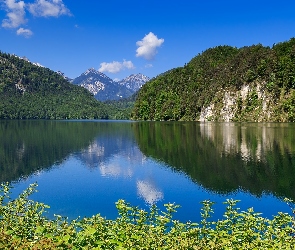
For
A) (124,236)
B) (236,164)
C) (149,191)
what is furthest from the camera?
(236,164)

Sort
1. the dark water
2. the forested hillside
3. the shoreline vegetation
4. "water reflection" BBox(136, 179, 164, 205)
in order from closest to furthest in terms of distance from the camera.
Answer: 1. the shoreline vegetation
2. the dark water
3. "water reflection" BBox(136, 179, 164, 205)
4. the forested hillside

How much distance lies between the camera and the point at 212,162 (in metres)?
48.1

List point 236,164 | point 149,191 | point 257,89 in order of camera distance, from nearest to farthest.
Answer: point 149,191
point 236,164
point 257,89

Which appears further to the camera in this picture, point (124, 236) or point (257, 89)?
point (257, 89)

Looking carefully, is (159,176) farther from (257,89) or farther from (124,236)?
(257,89)

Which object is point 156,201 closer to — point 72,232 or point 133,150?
point 72,232

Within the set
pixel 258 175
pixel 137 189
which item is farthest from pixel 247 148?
pixel 137 189

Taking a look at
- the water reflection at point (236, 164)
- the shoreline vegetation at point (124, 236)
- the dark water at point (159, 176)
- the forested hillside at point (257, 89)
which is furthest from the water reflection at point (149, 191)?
the forested hillside at point (257, 89)

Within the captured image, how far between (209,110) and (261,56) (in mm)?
43624

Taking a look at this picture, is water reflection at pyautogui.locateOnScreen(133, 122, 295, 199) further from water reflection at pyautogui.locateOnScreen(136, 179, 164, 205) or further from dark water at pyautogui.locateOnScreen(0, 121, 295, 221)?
water reflection at pyautogui.locateOnScreen(136, 179, 164, 205)

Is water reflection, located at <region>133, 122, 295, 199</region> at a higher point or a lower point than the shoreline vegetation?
lower

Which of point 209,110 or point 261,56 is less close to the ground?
point 261,56

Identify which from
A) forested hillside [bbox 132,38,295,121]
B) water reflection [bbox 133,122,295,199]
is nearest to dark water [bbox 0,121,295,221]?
water reflection [bbox 133,122,295,199]

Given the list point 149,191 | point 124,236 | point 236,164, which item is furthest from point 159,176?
point 124,236
